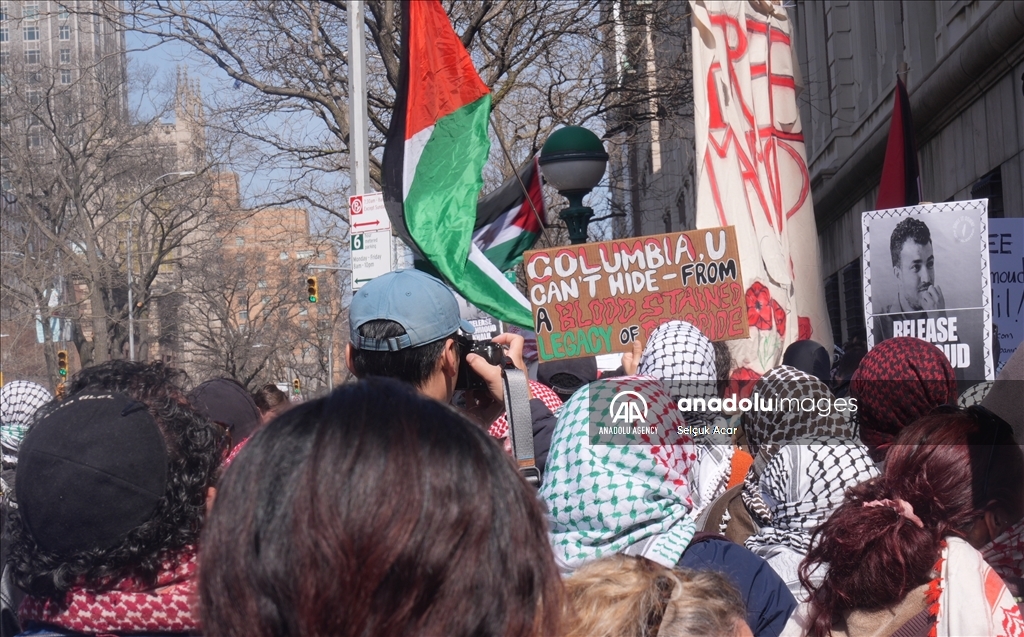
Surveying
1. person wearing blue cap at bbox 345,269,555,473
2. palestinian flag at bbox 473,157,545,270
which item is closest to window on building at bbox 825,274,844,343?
palestinian flag at bbox 473,157,545,270

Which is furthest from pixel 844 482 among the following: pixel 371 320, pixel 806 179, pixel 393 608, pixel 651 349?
pixel 806 179

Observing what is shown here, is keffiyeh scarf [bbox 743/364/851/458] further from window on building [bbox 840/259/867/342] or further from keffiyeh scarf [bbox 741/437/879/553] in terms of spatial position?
window on building [bbox 840/259/867/342]

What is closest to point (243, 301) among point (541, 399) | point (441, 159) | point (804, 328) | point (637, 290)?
point (441, 159)

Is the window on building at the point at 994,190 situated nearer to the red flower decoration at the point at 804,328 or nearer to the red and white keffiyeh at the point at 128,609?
the red flower decoration at the point at 804,328

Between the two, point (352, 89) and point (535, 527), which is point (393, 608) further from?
point (352, 89)

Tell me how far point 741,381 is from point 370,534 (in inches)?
171

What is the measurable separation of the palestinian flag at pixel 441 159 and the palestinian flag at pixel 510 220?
236cm

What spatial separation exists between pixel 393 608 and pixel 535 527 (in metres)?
0.20

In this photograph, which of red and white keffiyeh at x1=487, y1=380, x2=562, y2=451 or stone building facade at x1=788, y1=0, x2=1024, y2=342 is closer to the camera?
red and white keffiyeh at x1=487, y1=380, x2=562, y2=451

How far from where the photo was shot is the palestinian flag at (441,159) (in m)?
6.71

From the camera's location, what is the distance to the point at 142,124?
33875 mm

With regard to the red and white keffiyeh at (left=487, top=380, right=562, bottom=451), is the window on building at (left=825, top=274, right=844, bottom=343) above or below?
above

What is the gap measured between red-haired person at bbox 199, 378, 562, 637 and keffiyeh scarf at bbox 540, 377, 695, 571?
1.22 meters

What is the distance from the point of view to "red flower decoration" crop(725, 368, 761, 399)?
474 centimetres
